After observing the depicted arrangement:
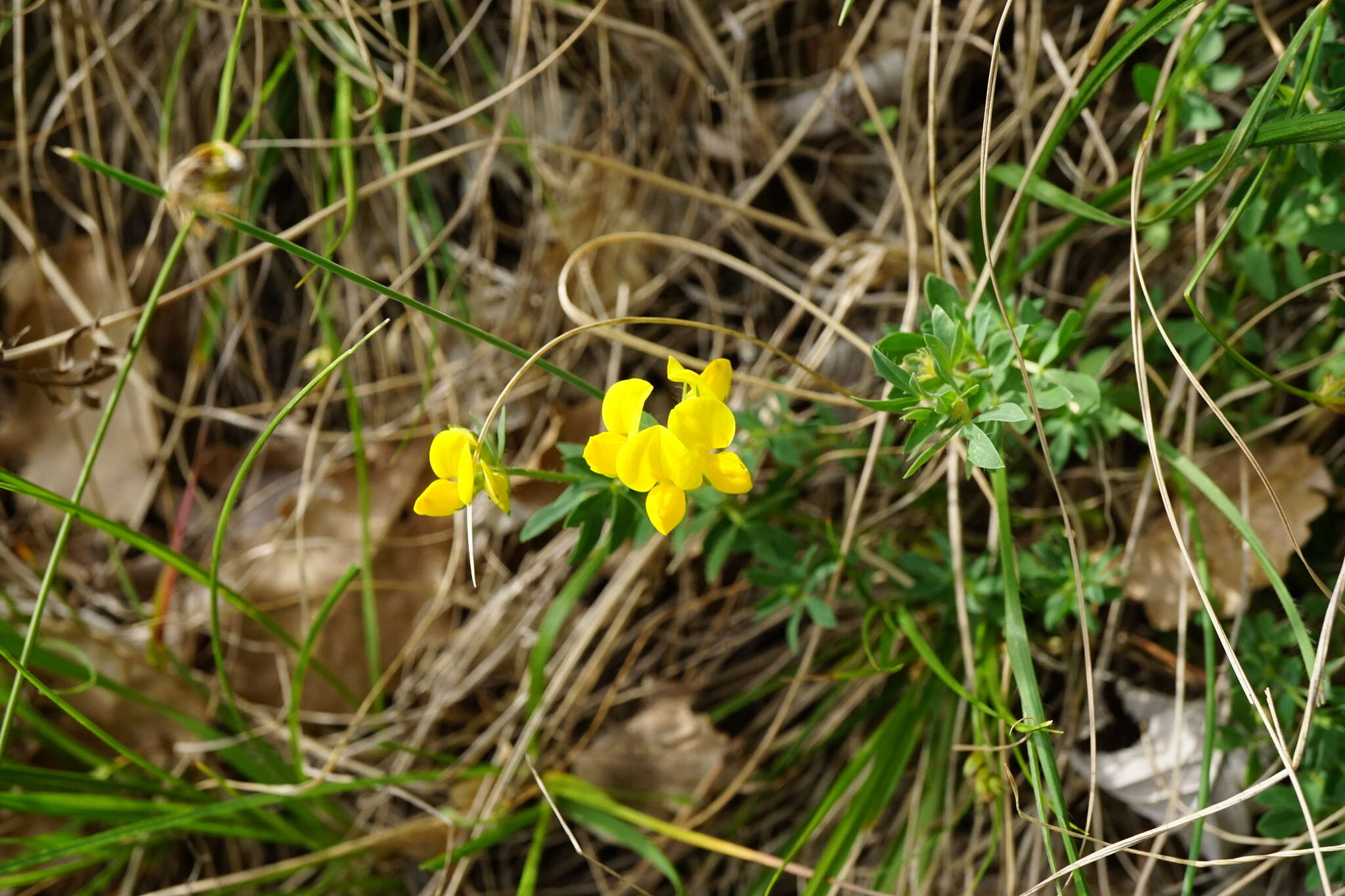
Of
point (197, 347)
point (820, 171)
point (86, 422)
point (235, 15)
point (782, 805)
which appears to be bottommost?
point (782, 805)

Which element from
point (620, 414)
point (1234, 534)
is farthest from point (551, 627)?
point (1234, 534)

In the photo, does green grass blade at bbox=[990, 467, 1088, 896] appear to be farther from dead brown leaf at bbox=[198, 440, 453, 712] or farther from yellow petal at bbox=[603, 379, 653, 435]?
dead brown leaf at bbox=[198, 440, 453, 712]

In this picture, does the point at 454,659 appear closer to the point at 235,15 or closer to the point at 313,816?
the point at 313,816

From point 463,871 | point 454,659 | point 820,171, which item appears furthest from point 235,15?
point 463,871

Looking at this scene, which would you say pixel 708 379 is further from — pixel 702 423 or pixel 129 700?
pixel 129 700

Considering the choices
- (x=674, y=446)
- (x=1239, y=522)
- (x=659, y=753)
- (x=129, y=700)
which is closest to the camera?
(x=674, y=446)

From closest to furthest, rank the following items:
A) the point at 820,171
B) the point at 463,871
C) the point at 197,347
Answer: the point at 463,871 → the point at 820,171 → the point at 197,347
